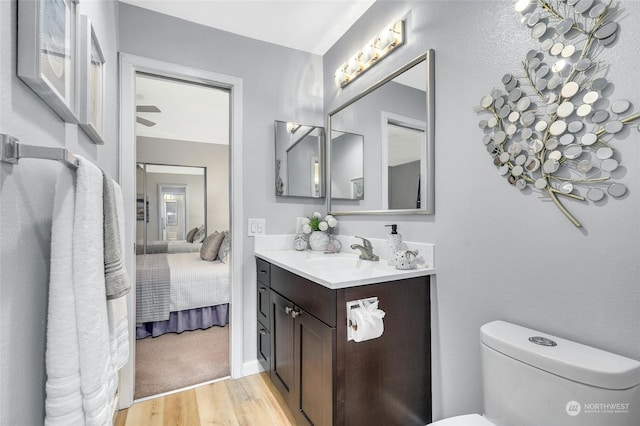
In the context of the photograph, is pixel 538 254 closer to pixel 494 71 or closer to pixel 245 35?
pixel 494 71

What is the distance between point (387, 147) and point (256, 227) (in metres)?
1.08

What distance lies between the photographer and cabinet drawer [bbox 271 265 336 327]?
45.8 inches

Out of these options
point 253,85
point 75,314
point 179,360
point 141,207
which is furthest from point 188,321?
point 141,207

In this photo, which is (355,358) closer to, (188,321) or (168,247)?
(188,321)

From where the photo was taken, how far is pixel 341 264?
69.4 inches

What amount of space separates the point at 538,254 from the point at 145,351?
112 inches

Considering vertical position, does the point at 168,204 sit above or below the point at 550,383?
above

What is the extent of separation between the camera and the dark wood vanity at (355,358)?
1152mm

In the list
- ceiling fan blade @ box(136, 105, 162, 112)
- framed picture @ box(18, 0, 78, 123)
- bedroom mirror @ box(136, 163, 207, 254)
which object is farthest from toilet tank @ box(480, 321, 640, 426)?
bedroom mirror @ box(136, 163, 207, 254)

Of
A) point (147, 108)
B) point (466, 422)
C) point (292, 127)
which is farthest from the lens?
point (147, 108)

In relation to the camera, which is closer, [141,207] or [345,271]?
[345,271]

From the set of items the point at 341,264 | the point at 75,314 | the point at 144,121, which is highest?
the point at 144,121

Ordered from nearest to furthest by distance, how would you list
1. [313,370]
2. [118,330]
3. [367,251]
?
1. [118,330]
2. [313,370]
3. [367,251]

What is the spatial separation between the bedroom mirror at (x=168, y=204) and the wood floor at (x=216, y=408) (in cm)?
308
